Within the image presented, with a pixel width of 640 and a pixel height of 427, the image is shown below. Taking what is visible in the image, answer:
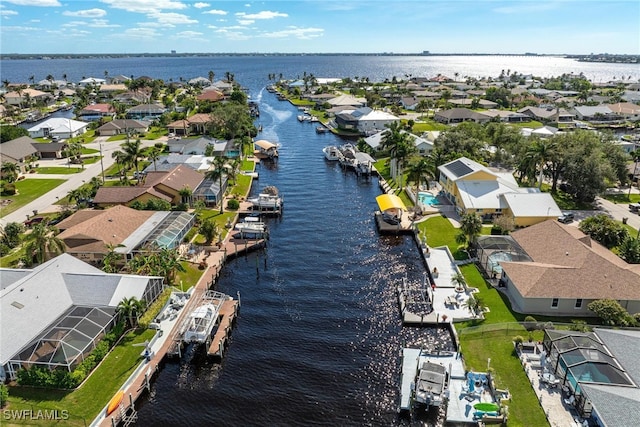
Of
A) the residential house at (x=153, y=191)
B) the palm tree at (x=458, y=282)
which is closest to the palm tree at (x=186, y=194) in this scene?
the residential house at (x=153, y=191)

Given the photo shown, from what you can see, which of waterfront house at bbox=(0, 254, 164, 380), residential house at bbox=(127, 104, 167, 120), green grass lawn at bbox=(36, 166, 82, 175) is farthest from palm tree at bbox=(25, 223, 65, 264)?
residential house at bbox=(127, 104, 167, 120)

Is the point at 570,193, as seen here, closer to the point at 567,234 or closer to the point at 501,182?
the point at 501,182

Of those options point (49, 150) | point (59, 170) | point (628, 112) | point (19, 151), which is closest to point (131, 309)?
point (59, 170)

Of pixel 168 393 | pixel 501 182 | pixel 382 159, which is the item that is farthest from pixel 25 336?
pixel 382 159

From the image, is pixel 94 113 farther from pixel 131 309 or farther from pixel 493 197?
pixel 493 197

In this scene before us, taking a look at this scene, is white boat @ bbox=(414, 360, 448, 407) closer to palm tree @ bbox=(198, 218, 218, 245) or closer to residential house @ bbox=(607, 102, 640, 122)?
palm tree @ bbox=(198, 218, 218, 245)
